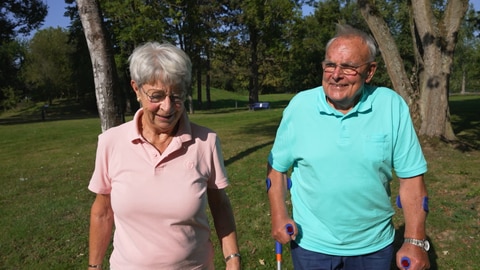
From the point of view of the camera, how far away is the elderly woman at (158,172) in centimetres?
217

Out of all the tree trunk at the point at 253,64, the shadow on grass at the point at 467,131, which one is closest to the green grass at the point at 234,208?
the shadow on grass at the point at 467,131

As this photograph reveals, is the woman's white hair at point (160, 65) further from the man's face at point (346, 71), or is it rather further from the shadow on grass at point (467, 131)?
the shadow on grass at point (467, 131)

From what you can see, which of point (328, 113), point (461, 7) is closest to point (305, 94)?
point (328, 113)

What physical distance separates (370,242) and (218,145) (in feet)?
3.54

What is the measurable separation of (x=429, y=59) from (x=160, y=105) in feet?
32.5

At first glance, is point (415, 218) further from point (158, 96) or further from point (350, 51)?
point (158, 96)

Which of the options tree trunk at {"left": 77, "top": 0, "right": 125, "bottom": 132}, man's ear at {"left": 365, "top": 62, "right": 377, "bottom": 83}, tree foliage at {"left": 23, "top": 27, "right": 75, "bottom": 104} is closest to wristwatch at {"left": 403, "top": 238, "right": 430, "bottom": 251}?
man's ear at {"left": 365, "top": 62, "right": 377, "bottom": 83}

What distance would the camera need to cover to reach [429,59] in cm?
1045

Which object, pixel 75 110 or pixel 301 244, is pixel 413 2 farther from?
pixel 75 110

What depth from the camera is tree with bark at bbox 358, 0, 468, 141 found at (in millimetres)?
10414

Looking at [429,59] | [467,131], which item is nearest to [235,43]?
[467,131]

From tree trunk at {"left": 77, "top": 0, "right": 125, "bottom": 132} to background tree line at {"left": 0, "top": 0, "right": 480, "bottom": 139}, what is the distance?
8077 mm

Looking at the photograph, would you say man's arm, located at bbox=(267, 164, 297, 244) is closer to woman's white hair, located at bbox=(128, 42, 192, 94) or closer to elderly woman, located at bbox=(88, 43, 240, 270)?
elderly woman, located at bbox=(88, 43, 240, 270)

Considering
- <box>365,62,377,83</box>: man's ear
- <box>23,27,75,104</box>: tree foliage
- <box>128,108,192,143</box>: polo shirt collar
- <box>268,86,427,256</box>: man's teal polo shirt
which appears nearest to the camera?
<box>128,108,192,143</box>: polo shirt collar
